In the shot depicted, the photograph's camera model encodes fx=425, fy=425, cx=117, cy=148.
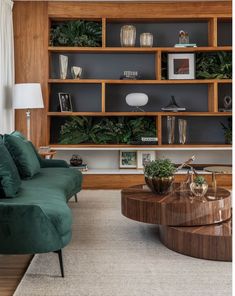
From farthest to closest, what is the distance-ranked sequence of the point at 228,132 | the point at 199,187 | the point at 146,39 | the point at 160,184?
the point at 228,132, the point at 146,39, the point at 160,184, the point at 199,187

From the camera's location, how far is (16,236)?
8.13 ft

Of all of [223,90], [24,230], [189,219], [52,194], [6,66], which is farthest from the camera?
[223,90]

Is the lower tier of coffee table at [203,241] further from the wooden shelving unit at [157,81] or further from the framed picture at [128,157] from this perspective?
the framed picture at [128,157]

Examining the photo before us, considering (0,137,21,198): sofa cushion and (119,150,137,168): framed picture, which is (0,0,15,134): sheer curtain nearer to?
(119,150,137,168): framed picture

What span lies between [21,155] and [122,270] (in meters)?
1.62

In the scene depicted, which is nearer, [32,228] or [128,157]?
[32,228]

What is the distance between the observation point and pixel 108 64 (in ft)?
20.0

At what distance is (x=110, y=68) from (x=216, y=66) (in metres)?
1.50

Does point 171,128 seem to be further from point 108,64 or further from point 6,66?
point 6,66

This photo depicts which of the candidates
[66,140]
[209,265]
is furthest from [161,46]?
[209,265]

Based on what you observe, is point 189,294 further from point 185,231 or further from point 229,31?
point 229,31

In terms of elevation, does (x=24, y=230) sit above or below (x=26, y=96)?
below

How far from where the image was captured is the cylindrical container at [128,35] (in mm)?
5781

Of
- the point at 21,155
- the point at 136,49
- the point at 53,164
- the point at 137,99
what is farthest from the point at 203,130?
the point at 21,155
